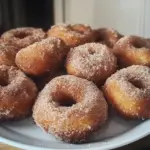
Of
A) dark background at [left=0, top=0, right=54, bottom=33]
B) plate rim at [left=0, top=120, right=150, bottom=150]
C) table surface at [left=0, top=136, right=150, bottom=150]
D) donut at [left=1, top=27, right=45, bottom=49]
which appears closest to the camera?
plate rim at [left=0, top=120, right=150, bottom=150]

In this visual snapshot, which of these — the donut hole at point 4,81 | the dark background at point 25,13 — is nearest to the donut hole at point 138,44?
the donut hole at point 4,81

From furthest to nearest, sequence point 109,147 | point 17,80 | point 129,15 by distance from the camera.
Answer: point 129,15, point 17,80, point 109,147

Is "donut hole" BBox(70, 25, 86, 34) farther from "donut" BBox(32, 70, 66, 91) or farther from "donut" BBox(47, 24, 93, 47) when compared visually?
"donut" BBox(32, 70, 66, 91)

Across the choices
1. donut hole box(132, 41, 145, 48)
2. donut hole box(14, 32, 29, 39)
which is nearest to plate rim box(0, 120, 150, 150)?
donut hole box(132, 41, 145, 48)

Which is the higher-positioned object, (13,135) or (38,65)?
(38,65)

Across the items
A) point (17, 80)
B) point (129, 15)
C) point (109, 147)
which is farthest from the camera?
point (129, 15)

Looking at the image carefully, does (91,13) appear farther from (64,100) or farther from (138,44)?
(64,100)

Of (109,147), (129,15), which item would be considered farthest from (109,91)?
(129,15)

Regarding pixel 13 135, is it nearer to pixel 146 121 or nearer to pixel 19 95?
pixel 19 95

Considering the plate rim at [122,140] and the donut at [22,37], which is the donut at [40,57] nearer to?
the donut at [22,37]
